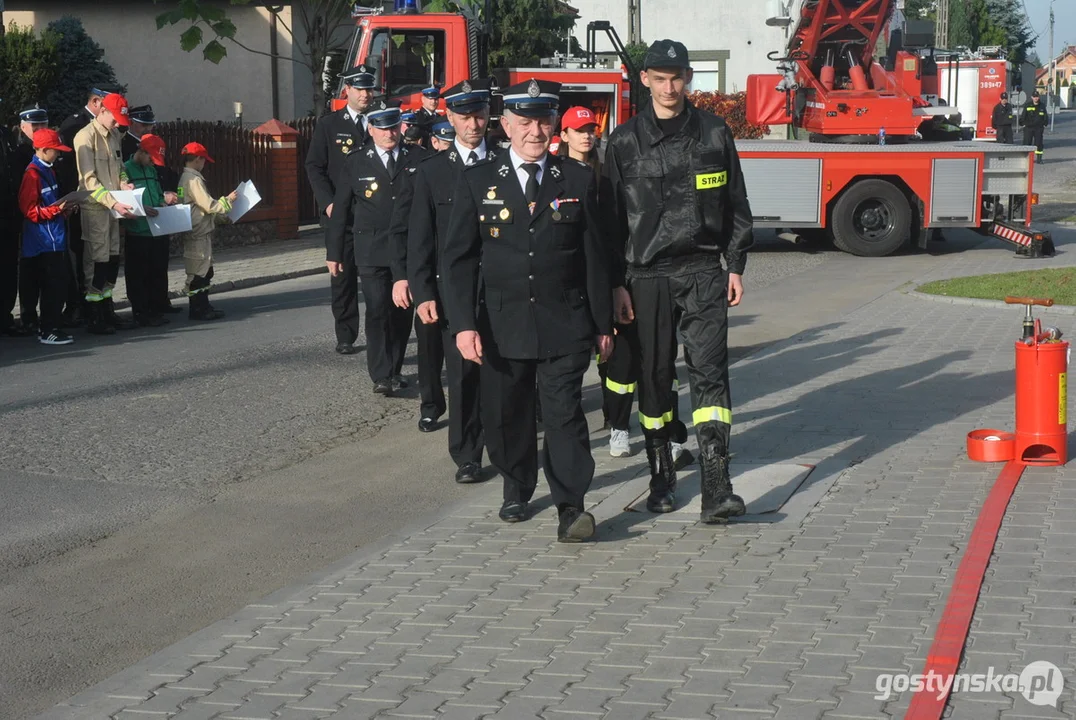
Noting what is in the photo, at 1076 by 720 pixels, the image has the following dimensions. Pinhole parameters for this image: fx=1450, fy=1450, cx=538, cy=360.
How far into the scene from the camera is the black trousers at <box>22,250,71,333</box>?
11.9m

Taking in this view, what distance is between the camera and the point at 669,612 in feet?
17.4

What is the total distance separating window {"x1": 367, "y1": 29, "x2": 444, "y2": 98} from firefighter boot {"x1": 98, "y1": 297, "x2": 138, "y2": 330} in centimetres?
600

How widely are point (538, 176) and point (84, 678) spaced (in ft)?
9.17

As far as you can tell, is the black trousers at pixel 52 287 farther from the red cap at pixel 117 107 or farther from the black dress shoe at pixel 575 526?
the black dress shoe at pixel 575 526

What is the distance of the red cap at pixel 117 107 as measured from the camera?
486 inches

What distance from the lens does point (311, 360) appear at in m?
11.3

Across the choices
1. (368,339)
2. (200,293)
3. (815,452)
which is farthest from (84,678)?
(200,293)

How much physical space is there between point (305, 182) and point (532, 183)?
17150 mm

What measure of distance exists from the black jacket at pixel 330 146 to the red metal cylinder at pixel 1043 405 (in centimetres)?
538

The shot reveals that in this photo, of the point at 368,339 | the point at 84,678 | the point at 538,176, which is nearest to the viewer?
the point at 84,678

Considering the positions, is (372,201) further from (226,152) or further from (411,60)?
(226,152)

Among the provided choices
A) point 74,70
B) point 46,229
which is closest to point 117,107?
point 46,229

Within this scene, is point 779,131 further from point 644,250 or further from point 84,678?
point 84,678

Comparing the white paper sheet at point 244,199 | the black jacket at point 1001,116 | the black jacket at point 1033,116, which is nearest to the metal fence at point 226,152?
the white paper sheet at point 244,199
